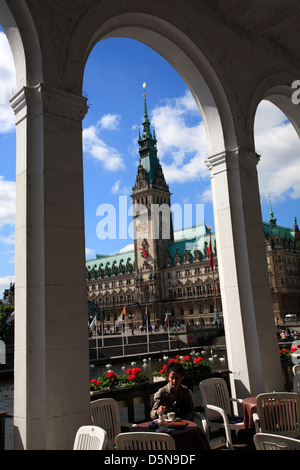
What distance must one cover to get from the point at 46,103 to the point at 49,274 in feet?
6.36

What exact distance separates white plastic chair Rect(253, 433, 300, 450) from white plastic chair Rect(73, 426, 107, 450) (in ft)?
3.31

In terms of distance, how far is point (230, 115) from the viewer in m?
6.82

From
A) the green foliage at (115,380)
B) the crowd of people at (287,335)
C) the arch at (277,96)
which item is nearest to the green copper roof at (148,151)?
the crowd of people at (287,335)

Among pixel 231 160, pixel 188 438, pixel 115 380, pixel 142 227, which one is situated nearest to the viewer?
pixel 188 438

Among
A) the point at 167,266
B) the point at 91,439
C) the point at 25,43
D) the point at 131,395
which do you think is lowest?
the point at 131,395

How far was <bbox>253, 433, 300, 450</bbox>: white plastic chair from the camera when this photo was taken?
235cm

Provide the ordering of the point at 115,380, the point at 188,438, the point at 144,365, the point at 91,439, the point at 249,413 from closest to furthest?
the point at 91,439, the point at 188,438, the point at 249,413, the point at 115,380, the point at 144,365

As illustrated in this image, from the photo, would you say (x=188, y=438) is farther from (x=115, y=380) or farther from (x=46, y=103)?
(x=46, y=103)

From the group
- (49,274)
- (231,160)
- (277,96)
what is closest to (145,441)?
(49,274)

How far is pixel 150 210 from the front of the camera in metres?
73.2

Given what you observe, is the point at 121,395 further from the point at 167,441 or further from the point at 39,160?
the point at 39,160

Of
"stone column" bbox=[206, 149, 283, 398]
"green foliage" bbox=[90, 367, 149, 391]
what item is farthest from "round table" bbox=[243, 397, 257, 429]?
"green foliage" bbox=[90, 367, 149, 391]

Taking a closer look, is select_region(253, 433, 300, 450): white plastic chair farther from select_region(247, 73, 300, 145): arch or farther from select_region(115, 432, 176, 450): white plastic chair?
select_region(247, 73, 300, 145): arch

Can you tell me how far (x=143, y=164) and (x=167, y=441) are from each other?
3158 inches
